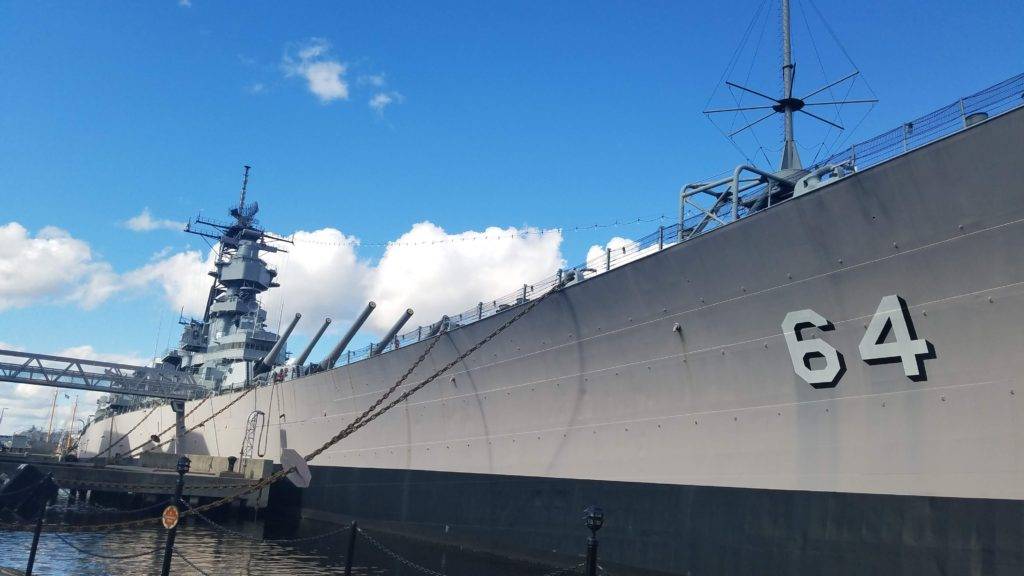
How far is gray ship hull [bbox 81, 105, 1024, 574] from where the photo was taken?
24.1 ft

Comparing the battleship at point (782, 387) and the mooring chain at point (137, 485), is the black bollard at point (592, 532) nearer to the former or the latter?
the battleship at point (782, 387)

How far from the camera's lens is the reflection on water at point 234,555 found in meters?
12.5

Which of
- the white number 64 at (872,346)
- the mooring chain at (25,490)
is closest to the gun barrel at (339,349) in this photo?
the mooring chain at (25,490)

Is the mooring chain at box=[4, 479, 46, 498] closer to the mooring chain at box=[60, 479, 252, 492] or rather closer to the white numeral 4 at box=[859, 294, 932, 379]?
the mooring chain at box=[60, 479, 252, 492]

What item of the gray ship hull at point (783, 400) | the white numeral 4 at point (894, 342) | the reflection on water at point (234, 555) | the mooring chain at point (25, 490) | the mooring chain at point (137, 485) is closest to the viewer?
the gray ship hull at point (783, 400)

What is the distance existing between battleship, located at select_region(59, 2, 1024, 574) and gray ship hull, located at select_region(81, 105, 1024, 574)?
3 cm

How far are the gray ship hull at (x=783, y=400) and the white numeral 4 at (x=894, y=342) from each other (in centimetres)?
8

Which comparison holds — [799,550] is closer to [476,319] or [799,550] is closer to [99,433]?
[476,319]

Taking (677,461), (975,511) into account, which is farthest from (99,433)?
(975,511)

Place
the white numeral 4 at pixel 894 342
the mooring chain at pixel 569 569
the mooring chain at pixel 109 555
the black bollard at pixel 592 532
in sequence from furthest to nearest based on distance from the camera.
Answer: the mooring chain at pixel 109 555 < the mooring chain at pixel 569 569 < the white numeral 4 at pixel 894 342 < the black bollard at pixel 592 532

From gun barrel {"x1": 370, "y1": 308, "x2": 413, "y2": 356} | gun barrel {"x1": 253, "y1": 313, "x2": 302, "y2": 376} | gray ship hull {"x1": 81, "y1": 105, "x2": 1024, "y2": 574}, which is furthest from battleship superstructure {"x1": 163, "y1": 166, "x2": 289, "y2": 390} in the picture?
gray ship hull {"x1": 81, "y1": 105, "x2": 1024, "y2": 574}

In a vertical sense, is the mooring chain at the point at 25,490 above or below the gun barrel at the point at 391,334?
below

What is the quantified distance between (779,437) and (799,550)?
142 cm

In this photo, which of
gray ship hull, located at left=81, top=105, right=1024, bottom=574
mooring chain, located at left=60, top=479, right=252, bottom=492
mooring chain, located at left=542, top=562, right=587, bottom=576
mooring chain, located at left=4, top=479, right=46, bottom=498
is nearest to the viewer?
gray ship hull, located at left=81, top=105, right=1024, bottom=574
